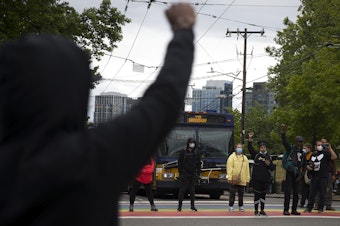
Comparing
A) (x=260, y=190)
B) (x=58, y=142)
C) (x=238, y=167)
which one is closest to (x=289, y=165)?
(x=260, y=190)

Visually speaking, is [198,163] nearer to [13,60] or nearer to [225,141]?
[225,141]

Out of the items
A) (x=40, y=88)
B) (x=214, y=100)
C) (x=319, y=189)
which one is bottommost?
(x=319, y=189)

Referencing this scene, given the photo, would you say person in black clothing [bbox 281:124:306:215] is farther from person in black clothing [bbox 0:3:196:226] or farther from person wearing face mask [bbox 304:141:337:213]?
person in black clothing [bbox 0:3:196:226]

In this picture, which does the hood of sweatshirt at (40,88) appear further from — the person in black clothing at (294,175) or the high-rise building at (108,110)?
the person in black clothing at (294,175)

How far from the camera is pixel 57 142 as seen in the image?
1765 millimetres

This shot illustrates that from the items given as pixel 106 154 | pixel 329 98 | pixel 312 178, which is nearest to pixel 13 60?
pixel 106 154

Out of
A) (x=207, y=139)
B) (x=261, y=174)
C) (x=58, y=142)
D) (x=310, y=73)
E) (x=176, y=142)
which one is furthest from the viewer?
(x=310, y=73)

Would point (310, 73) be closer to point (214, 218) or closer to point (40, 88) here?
point (214, 218)

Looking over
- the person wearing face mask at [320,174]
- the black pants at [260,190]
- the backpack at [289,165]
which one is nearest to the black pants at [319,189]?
the person wearing face mask at [320,174]

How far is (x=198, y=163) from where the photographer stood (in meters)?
17.9

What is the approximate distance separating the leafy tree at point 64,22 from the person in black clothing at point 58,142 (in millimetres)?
18802

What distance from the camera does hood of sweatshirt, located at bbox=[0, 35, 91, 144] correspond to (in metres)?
1.76

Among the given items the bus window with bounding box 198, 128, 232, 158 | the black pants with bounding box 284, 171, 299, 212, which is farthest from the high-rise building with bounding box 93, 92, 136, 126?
the bus window with bounding box 198, 128, 232, 158

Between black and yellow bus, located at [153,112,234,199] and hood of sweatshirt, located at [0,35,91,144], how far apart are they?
21.7 m
